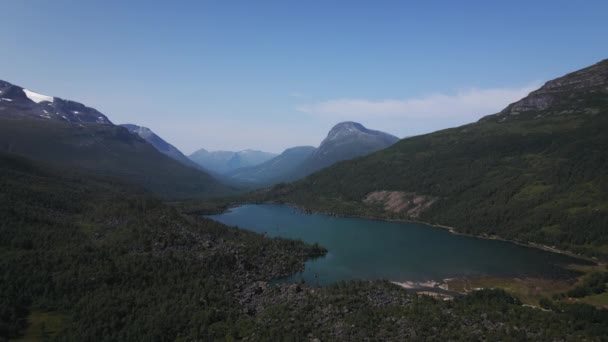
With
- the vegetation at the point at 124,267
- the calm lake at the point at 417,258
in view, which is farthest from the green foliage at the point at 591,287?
the vegetation at the point at 124,267

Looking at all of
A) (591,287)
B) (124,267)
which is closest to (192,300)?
(124,267)

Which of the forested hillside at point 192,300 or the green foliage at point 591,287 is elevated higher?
the green foliage at point 591,287

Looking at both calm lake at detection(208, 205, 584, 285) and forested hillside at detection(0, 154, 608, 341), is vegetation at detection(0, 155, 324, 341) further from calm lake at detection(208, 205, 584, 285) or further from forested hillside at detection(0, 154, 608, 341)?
calm lake at detection(208, 205, 584, 285)

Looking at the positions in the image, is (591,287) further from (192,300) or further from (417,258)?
(192,300)

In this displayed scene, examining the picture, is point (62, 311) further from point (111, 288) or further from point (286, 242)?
point (286, 242)

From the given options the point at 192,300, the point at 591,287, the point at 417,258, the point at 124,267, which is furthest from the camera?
the point at 417,258

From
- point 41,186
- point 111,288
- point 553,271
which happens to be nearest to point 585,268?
point 553,271

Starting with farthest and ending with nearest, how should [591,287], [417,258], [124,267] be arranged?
[417,258] < [591,287] < [124,267]

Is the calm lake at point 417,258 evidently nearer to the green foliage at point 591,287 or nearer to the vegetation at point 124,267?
the green foliage at point 591,287
